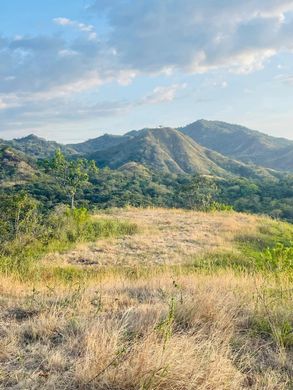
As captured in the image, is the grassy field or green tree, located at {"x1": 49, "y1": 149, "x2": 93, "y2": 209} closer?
the grassy field

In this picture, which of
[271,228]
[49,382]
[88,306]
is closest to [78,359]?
[49,382]

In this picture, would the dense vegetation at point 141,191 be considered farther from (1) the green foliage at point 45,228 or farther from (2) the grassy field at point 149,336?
(2) the grassy field at point 149,336

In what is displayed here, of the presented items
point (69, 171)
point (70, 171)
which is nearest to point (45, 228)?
point (70, 171)

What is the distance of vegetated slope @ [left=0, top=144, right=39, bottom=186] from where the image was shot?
4307 inches

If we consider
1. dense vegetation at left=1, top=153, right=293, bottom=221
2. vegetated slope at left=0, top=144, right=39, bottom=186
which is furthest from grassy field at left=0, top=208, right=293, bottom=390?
vegetated slope at left=0, top=144, right=39, bottom=186

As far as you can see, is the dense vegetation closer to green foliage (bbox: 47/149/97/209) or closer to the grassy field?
green foliage (bbox: 47/149/97/209)

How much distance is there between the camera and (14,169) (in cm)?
11888

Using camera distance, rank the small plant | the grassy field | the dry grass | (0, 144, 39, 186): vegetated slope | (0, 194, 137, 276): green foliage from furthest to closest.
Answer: (0, 144, 39, 186): vegetated slope → (0, 194, 137, 276): green foliage → the dry grass → the small plant → the grassy field

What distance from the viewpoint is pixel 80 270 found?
10.9 metres

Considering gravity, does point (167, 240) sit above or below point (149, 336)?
below

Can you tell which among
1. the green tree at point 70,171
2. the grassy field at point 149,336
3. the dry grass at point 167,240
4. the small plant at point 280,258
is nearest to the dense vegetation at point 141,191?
the green tree at point 70,171

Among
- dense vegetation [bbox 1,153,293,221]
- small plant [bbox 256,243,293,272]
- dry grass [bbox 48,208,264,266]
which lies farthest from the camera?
dense vegetation [bbox 1,153,293,221]

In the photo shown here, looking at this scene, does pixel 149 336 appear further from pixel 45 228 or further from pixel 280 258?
pixel 45 228

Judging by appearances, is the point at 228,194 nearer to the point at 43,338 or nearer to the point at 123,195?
the point at 123,195
